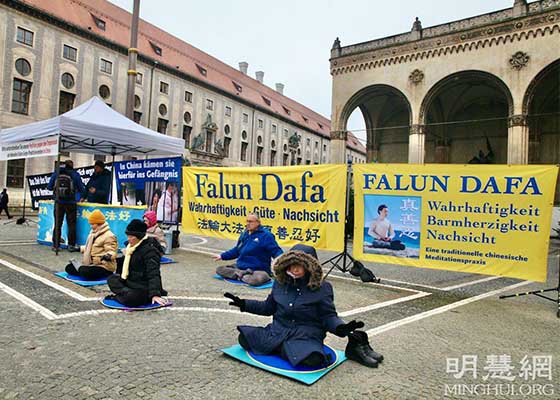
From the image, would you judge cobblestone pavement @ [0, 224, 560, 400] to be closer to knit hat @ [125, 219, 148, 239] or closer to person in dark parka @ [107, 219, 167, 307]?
person in dark parka @ [107, 219, 167, 307]

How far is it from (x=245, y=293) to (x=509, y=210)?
461 centimetres

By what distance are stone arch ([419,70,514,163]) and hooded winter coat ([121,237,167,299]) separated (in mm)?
26605

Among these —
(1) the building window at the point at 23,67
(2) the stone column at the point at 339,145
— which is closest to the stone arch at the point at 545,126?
(2) the stone column at the point at 339,145

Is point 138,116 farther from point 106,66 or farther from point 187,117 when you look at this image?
point 187,117

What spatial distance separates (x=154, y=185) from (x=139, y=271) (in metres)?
7.16

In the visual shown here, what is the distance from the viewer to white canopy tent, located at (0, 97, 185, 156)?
33.6ft

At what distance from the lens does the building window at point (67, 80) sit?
33250 mm

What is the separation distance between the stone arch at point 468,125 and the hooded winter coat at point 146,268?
26.6m

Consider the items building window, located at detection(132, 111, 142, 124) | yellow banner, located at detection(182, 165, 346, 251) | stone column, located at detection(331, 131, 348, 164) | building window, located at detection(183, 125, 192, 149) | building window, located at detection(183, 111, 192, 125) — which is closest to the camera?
yellow banner, located at detection(182, 165, 346, 251)

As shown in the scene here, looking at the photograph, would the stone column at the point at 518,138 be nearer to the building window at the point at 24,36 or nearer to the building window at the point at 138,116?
the building window at the point at 138,116

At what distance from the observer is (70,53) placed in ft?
111

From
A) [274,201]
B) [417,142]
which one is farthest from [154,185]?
[417,142]

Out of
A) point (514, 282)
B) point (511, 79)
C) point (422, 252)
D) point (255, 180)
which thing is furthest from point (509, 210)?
point (511, 79)

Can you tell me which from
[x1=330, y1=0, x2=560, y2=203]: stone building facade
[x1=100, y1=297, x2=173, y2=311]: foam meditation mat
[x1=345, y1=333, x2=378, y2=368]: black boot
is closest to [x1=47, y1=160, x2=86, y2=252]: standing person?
[x1=100, y1=297, x2=173, y2=311]: foam meditation mat
